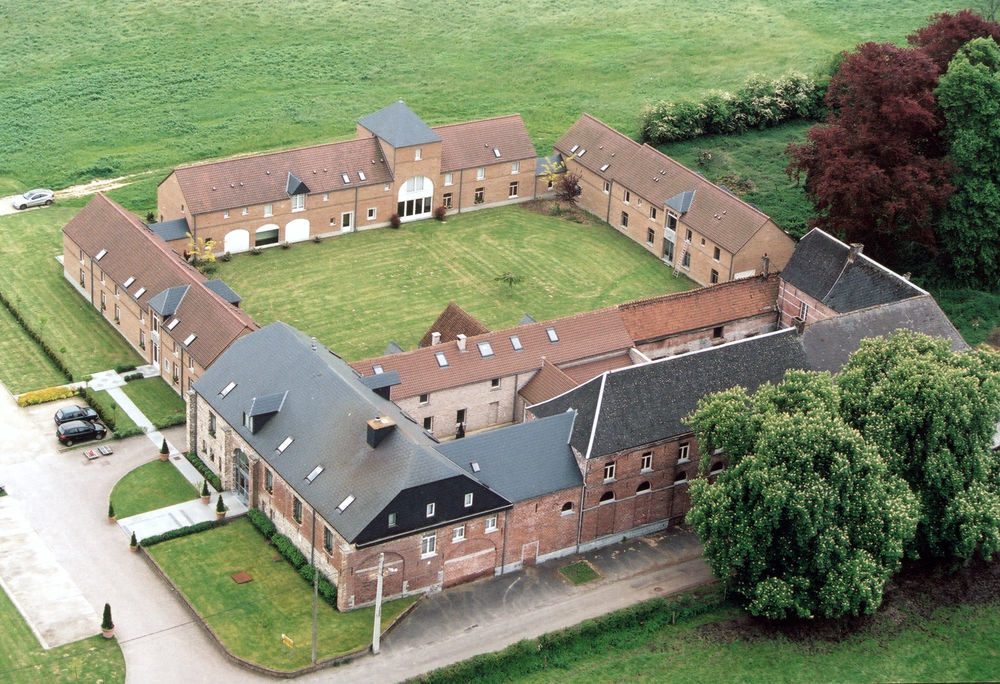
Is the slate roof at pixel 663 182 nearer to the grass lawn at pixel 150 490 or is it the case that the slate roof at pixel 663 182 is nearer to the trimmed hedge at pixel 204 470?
the trimmed hedge at pixel 204 470

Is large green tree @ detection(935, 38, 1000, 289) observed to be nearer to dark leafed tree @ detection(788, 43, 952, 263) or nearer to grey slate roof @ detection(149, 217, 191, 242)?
dark leafed tree @ detection(788, 43, 952, 263)

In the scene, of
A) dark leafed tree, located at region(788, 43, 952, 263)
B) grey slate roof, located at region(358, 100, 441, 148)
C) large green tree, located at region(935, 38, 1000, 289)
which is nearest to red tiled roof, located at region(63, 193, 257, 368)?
grey slate roof, located at region(358, 100, 441, 148)

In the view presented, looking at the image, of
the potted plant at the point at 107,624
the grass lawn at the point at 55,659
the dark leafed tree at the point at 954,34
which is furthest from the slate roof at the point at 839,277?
the grass lawn at the point at 55,659

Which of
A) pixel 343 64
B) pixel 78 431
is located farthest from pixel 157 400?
pixel 343 64

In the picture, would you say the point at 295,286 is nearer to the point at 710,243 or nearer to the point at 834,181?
the point at 710,243

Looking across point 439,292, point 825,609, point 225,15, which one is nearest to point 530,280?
point 439,292
